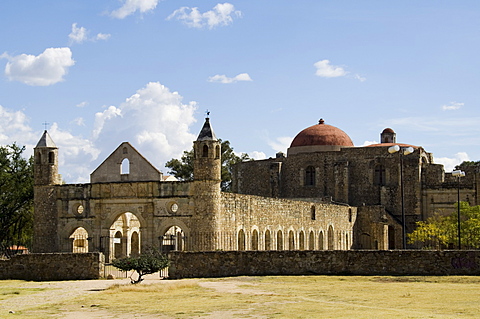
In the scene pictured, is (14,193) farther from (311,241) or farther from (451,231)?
(451,231)

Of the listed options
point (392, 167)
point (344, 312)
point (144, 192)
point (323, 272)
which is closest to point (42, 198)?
point (144, 192)

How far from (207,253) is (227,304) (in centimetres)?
811

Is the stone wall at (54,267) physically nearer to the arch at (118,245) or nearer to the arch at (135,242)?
the arch at (118,245)

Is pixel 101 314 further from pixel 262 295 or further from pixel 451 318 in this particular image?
pixel 451 318

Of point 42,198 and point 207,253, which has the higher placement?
point 42,198

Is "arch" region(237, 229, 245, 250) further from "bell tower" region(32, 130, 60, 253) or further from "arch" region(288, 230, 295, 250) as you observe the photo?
"bell tower" region(32, 130, 60, 253)

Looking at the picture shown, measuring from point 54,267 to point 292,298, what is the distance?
11.1 m

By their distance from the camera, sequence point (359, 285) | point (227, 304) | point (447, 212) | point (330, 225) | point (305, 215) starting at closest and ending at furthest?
1. point (227, 304)
2. point (359, 285)
3. point (305, 215)
4. point (330, 225)
5. point (447, 212)

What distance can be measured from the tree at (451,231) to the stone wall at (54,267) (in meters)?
24.9

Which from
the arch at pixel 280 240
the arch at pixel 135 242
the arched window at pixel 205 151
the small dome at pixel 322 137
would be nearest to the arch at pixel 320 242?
the arch at pixel 280 240

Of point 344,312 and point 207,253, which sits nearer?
point 344,312

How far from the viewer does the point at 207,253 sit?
91.6 feet

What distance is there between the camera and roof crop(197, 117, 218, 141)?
35312 mm

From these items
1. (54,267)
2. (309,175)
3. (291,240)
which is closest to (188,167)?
(309,175)
